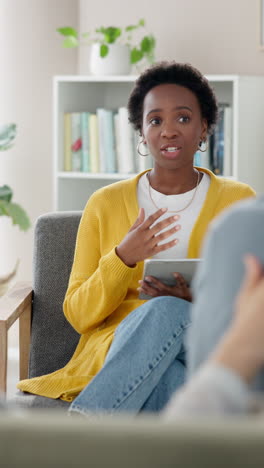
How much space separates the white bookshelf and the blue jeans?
171 cm

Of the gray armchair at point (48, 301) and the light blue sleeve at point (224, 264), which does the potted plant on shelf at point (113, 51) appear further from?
the light blue sleeve at point (224, 264)

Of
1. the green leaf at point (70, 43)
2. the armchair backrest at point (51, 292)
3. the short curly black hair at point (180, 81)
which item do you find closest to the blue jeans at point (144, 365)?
the armchair backrest at point (51, 292)

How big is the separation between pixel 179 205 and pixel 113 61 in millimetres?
1428

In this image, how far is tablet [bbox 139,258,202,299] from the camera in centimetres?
179

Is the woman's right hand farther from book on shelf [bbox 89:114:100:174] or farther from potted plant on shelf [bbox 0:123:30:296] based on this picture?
book on shelf [bbox 89:114:100:174]

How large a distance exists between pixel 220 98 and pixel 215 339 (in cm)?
278

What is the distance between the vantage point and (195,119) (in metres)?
2.16

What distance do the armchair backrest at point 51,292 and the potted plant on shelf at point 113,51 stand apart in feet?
4.10

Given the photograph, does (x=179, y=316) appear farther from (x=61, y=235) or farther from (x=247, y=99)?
(x=247, y=99)

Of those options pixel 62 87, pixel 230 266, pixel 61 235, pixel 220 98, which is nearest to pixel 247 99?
pixel 220 98

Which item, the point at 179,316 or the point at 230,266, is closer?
the point at 230,266

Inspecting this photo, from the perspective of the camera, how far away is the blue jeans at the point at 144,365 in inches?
62.7

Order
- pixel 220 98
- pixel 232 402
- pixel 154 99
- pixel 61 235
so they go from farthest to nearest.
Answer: pixel 220 98 < pixel 61 235 < pixel 154 99 < pixel 232 402

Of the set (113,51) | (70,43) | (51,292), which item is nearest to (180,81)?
(51,292)
